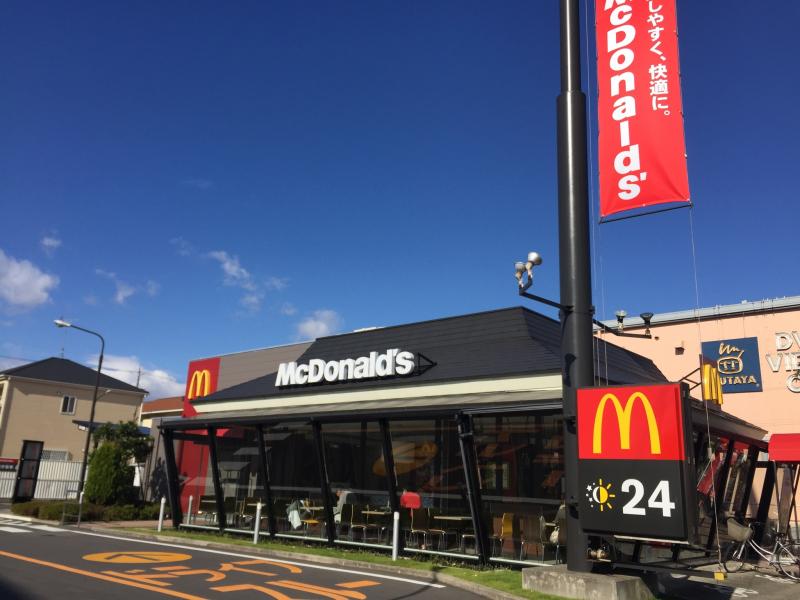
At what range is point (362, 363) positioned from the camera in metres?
18.5

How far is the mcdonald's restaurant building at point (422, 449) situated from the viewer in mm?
13453

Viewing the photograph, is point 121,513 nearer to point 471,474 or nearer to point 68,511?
point 68,511

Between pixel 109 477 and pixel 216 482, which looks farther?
pixel 109 477

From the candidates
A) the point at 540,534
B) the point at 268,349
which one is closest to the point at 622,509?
the point at 540,534

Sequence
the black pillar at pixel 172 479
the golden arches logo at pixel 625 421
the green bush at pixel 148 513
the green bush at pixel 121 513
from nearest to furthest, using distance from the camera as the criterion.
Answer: the golden arches logo at pixel 625 421 < the black pillar at pixel 172 479 < the green bush at pixel 121 513 < the green bush at pixel 148 513

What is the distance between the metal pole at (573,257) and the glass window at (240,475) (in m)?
10.4

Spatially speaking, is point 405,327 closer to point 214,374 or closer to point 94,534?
point 94,534

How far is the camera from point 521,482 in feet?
44.6

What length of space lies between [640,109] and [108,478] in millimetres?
24775

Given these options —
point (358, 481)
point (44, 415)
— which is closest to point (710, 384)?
point (358, 481)

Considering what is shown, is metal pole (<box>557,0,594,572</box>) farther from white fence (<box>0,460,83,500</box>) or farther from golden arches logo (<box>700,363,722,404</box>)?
white fence (<box>0,460,83,500</box>)

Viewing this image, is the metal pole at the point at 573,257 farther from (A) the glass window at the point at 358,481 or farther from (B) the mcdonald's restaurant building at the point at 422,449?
(A) the glass window at the point at 358,481

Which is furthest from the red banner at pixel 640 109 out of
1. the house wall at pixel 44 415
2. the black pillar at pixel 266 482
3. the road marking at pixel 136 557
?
the house wall at pixel 44 415

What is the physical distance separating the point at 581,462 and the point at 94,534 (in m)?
15.4
